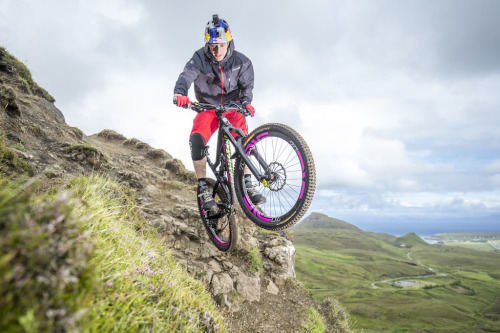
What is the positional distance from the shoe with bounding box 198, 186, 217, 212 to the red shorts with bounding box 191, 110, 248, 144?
1478 mm

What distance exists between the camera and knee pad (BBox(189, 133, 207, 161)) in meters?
7.40

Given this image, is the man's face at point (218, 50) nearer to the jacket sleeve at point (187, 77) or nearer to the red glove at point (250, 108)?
the jacket sleeve at point (187, 77)

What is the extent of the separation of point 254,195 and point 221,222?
9.60 feet

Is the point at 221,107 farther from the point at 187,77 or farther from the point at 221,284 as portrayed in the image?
the point at 221,284

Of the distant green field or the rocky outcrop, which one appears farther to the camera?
the distant green field

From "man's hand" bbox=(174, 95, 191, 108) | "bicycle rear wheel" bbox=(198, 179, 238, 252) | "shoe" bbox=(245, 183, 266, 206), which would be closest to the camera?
"shoe" bbox=(245, 183, 266, 206)

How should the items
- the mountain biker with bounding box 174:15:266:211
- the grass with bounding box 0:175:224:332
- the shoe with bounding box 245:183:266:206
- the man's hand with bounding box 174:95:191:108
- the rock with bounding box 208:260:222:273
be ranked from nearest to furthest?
the grass with bounding box 0:175:224:332 < the shoe with bounding box 245:183:266:206 < the man's hand with bounding box 174:95:191:108 < the mountain biker with bounding box 174:15:266:211 < the rock with bounding box 208:260:222:273

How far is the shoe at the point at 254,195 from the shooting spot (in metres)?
6.18

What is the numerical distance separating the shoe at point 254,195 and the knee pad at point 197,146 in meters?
1.83

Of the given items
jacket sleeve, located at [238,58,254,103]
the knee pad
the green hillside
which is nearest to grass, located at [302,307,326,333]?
the knee pad

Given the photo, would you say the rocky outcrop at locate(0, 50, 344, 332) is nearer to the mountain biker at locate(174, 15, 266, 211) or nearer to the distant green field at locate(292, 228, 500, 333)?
the mountain biker at locate(174, 15, 266, 211)

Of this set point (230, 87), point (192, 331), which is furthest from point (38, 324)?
point (230, 87)

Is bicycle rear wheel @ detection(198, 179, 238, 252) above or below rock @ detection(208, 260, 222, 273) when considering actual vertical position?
above

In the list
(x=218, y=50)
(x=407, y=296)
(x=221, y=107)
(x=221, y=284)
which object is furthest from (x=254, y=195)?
(x=407, y=296)
